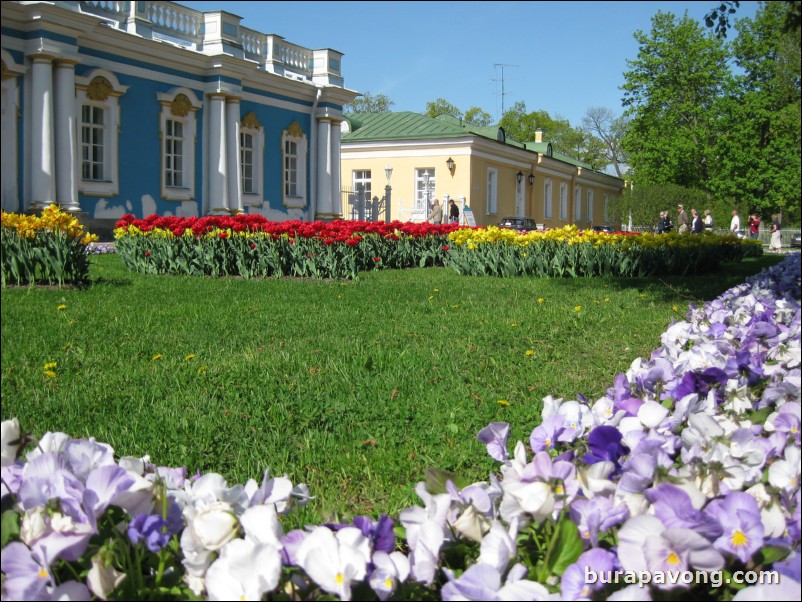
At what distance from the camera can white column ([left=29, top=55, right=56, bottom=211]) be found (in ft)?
49.0

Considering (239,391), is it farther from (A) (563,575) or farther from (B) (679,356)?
(A) (563,575)

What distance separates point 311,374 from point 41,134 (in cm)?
1271

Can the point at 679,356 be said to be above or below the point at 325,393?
above

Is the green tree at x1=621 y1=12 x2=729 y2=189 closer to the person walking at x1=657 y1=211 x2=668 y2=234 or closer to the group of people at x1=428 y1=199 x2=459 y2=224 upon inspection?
the person walking at x1=657 y1=211 x2=668 y2=234

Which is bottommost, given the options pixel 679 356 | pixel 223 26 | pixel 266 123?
pixel 679 356

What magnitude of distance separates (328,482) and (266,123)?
19.8 meters

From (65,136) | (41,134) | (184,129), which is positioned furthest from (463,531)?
(184,129)

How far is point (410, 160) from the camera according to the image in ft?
108

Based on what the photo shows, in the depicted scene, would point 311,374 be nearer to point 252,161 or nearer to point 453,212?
point 252,161

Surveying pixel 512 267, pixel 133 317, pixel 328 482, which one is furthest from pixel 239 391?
pixel 512 267

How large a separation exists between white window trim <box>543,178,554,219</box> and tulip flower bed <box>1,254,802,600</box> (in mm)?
35430

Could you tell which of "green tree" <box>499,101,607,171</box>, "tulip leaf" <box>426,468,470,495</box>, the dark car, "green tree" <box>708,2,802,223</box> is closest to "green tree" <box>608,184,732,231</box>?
the dark car

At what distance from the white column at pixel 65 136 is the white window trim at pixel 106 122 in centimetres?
51

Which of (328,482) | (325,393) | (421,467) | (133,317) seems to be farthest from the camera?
(133,317)
